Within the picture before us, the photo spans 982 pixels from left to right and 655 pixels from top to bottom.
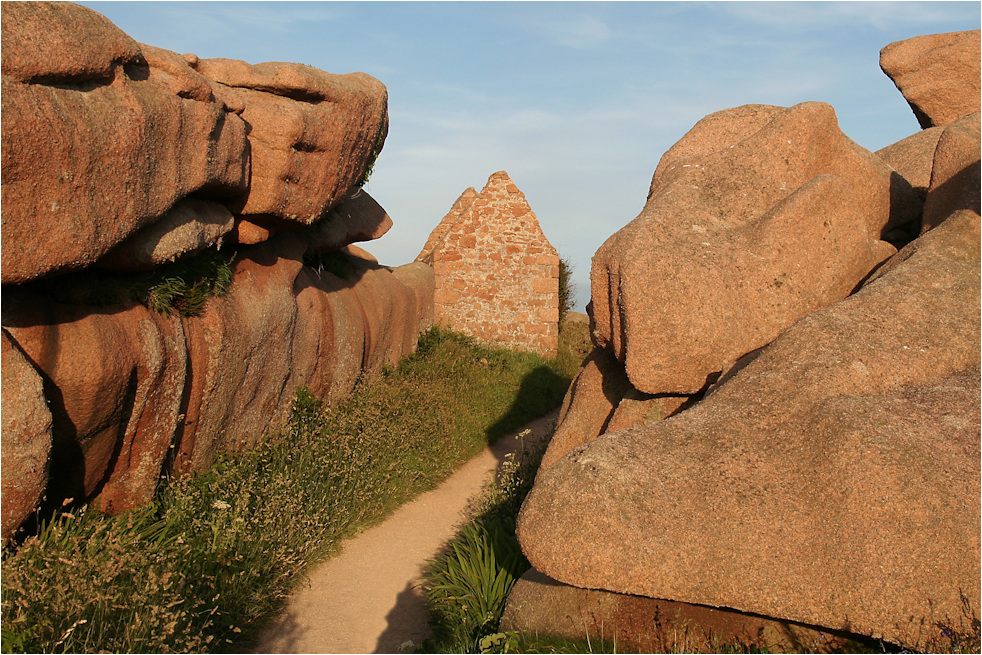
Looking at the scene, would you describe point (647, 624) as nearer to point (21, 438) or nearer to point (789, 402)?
point (789, 402)

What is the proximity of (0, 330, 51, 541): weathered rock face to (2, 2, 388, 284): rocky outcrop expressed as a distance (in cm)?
50

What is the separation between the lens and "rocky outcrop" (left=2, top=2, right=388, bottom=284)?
4.20 m

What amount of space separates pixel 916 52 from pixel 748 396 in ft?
17.0

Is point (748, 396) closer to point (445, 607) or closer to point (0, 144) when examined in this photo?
point (445, 607)

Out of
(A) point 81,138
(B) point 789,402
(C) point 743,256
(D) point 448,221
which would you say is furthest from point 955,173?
(D) point 448,221

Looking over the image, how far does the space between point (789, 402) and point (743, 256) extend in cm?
142

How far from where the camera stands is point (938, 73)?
688 centimetres

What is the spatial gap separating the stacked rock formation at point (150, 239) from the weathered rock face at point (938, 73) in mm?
5138

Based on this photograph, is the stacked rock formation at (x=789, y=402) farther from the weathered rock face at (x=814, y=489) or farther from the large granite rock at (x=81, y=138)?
the large granite rock at (x=81, y=138)

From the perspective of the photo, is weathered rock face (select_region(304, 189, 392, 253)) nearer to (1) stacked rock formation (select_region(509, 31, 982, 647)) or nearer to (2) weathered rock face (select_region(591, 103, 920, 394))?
(1) stacked rock formation (select_region(509, 31, 982, 647))

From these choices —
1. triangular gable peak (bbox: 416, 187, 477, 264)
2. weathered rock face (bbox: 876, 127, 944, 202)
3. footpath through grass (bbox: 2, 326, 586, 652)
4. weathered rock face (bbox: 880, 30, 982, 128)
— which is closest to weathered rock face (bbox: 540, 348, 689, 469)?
footpath through grass (bbox: 2, 326, 586, 652)

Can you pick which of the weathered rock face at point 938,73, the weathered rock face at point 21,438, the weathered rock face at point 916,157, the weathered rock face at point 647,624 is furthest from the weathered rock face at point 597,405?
the weathered rock face at point 938,73

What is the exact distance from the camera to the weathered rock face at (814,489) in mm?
2967

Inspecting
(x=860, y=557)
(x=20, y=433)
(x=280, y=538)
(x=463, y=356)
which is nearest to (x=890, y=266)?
(x=860, y=557)
